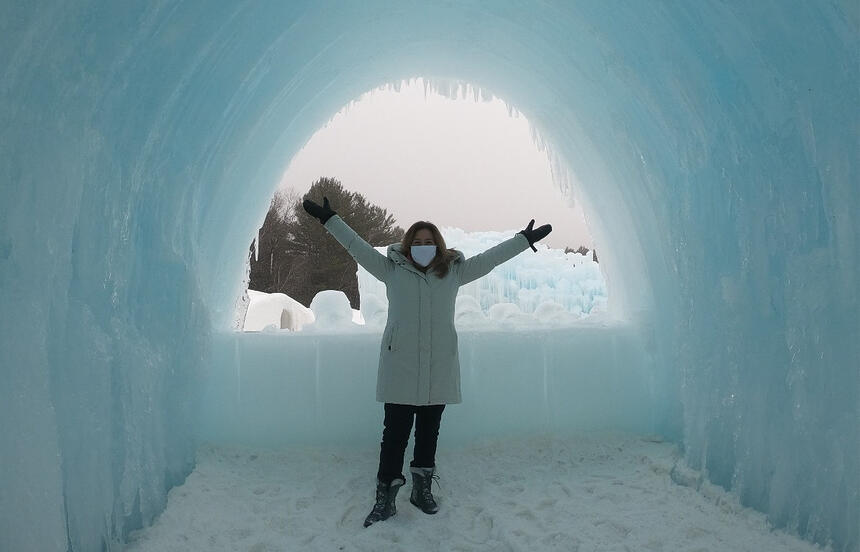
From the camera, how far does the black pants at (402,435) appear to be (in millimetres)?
3068

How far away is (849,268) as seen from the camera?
8.07 feet

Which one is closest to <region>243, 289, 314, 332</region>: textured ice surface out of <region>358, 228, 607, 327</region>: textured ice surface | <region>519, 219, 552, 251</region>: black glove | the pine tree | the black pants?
<region>358, 228, 607, 327</region>: textured ice surface

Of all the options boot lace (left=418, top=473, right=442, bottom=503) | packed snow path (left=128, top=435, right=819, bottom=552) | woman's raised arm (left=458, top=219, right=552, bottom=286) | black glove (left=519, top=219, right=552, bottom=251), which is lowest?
packed snow path (left=128, top=435, right=819, bottom=552)

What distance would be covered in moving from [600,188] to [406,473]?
10.1 ft

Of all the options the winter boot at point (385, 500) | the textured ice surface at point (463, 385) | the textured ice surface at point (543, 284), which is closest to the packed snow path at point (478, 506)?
the winter boot at point (385, 500)

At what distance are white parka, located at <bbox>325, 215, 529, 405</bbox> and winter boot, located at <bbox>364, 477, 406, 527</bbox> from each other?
45 cm

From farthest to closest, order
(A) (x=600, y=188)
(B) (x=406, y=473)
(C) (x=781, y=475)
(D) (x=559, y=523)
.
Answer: (A) (x=600, y=188) < (B) (x=406, y=473) < (D) (x=559, y=523) < (C) (x=781, y=475)

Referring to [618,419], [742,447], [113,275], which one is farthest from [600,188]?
[113,275]

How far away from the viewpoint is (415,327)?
122 inches

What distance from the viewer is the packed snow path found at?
2848mm

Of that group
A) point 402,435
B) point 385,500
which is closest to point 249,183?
point 402,435

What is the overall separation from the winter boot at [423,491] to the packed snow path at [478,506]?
6cm

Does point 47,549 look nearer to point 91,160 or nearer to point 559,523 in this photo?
point 91,160

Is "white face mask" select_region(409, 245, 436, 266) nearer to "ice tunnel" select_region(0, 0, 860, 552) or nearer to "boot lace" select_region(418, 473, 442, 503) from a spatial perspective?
"boot lace" select_region(418, 473, 442, 503)
